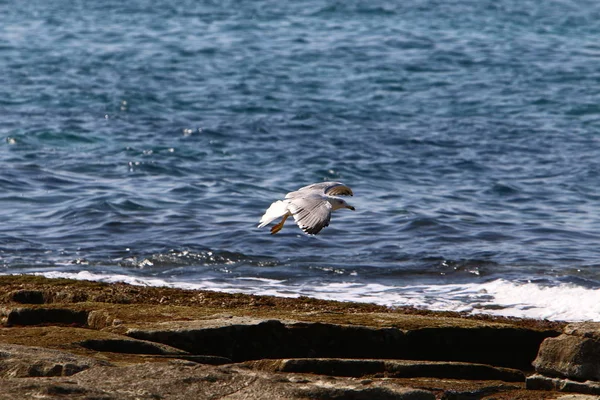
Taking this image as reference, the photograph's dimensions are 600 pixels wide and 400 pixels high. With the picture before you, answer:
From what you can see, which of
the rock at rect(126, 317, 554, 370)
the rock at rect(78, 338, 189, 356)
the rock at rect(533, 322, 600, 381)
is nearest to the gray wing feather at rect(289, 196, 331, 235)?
the rock at rect(126, 317, 554, 370)

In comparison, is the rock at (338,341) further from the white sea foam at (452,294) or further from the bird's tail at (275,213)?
the white sea foam at (452,294)

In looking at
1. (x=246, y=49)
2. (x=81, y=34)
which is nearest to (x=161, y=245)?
(x=246, y=49)

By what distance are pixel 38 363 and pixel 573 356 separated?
2920 millimetres

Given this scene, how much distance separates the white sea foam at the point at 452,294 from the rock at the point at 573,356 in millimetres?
3542

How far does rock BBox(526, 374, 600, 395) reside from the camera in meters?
5.76

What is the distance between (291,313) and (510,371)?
1.47 m

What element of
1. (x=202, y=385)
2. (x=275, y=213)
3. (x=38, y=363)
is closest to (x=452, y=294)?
(x=275, y=213)

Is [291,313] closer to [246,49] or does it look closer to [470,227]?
[470,227]

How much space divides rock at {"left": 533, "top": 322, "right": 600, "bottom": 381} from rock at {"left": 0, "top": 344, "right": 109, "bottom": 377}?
8.14 ft

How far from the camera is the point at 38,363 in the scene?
5.33 meters

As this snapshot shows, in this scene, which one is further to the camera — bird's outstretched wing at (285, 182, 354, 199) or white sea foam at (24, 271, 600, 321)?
white sea foam at (24, 271, 600, 321)

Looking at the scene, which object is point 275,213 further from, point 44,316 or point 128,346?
point 128,346

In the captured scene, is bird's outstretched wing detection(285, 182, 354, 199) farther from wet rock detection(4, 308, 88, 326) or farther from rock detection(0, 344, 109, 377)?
rock detection(0, 344, 109, 377)

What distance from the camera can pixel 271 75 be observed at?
2481cm
